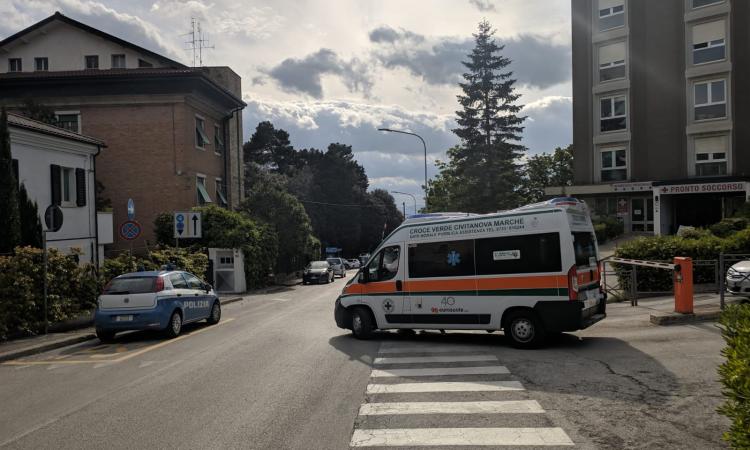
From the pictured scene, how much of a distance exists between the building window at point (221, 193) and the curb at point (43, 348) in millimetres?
22637

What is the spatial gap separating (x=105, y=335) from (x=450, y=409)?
9428 mm

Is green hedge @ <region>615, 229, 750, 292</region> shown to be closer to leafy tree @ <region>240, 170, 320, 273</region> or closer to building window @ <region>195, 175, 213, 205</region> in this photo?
building window @ <region>195, 175, 213, 205</region>

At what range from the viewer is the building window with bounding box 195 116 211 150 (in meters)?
33.4

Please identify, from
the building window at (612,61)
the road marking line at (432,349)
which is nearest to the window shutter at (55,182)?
the road marking line at (432,349)

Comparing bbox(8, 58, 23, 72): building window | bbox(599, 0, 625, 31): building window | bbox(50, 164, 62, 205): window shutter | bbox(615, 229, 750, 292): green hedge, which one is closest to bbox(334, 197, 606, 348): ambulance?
bbox(615, 229, 750, 292): green hedge

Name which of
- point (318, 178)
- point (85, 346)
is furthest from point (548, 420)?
point (318, 178)

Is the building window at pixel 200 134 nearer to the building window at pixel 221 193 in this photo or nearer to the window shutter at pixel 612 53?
the building window at pixel 221 193

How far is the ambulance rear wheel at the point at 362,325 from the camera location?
1250cm

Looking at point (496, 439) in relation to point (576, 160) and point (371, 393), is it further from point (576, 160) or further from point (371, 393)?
point (576, 160)

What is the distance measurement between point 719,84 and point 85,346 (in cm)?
3563

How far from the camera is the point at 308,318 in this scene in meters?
17.1

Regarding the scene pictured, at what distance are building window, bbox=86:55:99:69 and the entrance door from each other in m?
33.2

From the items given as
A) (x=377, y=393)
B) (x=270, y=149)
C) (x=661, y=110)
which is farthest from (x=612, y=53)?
(x=270, y=149)

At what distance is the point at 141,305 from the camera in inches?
520
